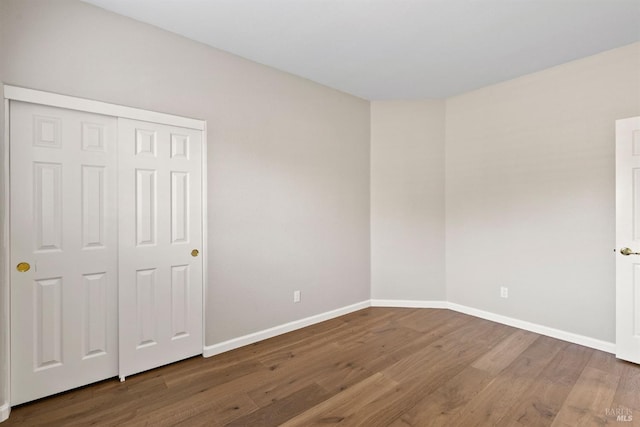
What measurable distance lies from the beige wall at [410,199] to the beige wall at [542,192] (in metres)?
0.17

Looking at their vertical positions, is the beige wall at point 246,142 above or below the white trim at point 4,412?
above

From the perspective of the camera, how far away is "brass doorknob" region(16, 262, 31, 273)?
6.45ft

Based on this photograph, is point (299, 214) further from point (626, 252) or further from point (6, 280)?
point (626, 252)

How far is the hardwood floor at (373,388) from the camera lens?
189cm

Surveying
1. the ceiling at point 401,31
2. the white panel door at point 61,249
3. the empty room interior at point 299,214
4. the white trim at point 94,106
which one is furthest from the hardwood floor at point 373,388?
the ceiling at point 401,31

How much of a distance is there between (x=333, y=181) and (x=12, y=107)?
2822mm

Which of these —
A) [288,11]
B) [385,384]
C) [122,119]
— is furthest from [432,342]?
[122,119]

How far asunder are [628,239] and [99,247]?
433 centimetres

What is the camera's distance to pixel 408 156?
408 cm

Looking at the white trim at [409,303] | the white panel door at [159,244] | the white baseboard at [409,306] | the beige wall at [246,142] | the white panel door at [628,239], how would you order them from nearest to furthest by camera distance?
the beige wall at [246,142], the white panel door at [159,244], the white panel door at [628,239], the white baseboard at [409,306], the white trim at [409,303]

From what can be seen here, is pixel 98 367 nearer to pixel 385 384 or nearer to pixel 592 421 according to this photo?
pixel 385 384

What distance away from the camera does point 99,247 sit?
2252 millimetres

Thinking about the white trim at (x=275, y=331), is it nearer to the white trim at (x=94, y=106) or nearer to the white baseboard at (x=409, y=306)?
the white baseboard at (x=409, y=306)

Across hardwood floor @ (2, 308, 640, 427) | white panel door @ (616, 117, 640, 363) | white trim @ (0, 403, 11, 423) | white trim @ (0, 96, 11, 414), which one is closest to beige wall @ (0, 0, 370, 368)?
white trim @ (0, 96, 11, 414)
